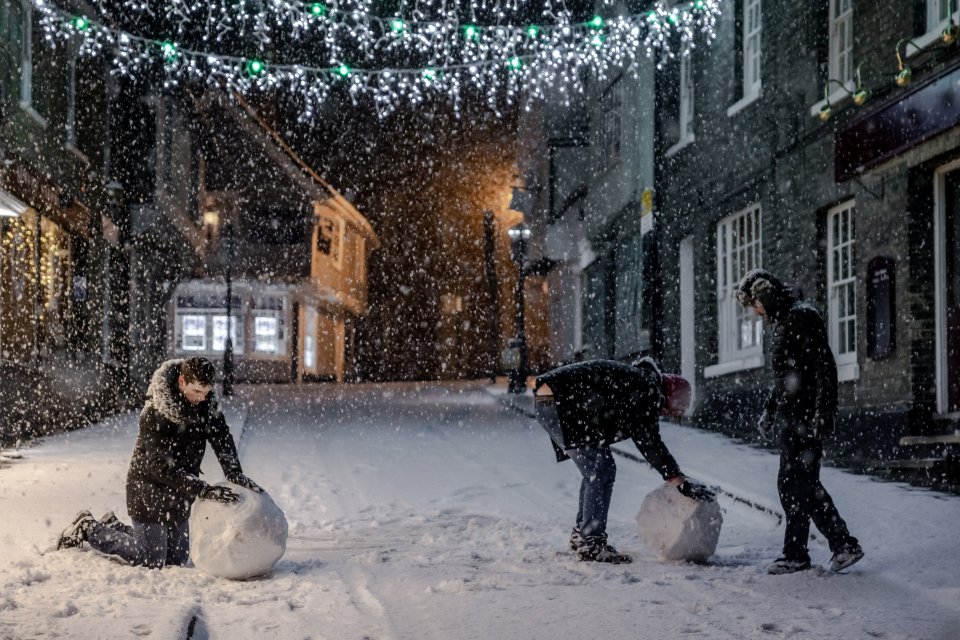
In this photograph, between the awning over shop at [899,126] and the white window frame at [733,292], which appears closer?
the awning over shop at [899,126]

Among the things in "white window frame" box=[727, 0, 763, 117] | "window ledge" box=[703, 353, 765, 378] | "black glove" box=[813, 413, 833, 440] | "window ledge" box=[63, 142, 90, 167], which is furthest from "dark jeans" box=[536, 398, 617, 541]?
"window ledge" box=[63, 142, 90, 167]

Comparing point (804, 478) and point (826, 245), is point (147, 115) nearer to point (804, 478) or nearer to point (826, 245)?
point (826, 245)

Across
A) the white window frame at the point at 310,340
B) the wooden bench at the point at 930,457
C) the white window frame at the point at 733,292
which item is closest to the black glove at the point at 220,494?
the wooden bench at the point at 930,457

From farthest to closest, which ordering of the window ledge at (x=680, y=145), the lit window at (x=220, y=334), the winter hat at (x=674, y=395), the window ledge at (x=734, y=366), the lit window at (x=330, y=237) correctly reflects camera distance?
the lit window at (x=330, y=237), the lit window at (x=220, y=334), the window ledge at (x=680, y=145), the window ledge at (x=734, y=366), the winter hat at (x=674, y=395)

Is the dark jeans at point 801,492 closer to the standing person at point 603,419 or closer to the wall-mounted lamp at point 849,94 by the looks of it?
the standing person at point 603,419

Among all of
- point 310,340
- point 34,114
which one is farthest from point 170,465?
point 310,340

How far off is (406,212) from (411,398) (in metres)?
25.3

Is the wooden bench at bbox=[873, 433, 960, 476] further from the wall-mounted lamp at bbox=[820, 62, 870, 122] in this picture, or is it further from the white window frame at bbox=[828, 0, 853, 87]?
the white window frame at bbox=[828, 0, 853, 87]

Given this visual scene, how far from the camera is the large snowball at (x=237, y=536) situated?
635 cm

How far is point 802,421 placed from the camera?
6719 mm

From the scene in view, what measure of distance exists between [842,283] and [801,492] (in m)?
7.23

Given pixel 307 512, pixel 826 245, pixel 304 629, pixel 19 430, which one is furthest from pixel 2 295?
pixel 304 629

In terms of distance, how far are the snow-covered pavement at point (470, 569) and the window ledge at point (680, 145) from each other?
20.9 ft

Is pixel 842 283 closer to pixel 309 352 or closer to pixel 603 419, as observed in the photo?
pixel 603 419
